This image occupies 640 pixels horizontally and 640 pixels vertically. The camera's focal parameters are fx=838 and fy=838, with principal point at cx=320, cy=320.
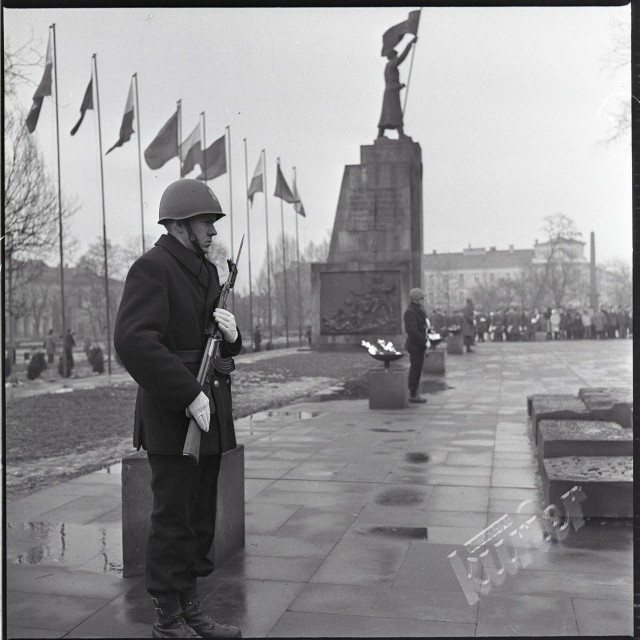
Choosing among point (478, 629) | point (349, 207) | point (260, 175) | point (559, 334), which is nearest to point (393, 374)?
point (478, 629)

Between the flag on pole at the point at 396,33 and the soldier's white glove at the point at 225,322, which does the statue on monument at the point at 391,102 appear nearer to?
the flag on pole at the point at 396,33

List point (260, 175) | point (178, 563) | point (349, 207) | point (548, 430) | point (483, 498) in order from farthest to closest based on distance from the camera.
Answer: point (260, 175)
point (349, 207)
point (548, 430)
point (483, 498)
point (178, 563)

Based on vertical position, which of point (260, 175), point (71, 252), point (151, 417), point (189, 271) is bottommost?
point (151, 417)

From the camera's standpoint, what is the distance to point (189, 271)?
3941 millimetres

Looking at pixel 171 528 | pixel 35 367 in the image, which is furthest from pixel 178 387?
pixel 35 367

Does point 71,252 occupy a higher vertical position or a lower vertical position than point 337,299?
higher

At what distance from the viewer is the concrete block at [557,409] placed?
8.51 metres

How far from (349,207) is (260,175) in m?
5.95

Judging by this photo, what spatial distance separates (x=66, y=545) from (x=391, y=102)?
985 inches

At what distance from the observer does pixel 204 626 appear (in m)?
3.80

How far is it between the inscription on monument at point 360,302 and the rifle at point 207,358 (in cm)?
2144

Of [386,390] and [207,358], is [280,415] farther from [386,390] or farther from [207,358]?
[207,358]

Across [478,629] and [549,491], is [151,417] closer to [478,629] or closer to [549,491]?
[478,629]

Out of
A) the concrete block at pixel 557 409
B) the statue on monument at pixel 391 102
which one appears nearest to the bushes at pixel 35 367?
the statue on monument at pixel 391 102
